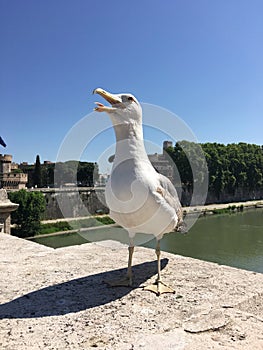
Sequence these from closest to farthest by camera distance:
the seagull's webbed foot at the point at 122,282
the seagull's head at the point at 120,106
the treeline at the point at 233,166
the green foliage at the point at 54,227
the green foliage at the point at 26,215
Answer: the seagull's head at the point at 120,106
the seagull's webbed foot at the point at 122,282
the green foliage at the point at 26,215
the green foliage at the point at 54,227
the treeline at the point at 233,166

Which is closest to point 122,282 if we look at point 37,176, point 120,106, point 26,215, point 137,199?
point 137,199

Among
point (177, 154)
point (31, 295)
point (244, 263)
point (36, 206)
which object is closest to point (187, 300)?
point (31, 295)

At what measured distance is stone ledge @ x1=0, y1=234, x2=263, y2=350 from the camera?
1.88 meters

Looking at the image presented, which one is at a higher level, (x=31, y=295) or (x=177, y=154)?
(x=177, y=154)

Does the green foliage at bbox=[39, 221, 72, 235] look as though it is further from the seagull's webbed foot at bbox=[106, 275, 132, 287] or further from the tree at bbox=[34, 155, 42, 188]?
the seagull's webbed foot at bbox=[106, 275, 132, 287]

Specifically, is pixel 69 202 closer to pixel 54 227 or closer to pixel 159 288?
pixel 54 227

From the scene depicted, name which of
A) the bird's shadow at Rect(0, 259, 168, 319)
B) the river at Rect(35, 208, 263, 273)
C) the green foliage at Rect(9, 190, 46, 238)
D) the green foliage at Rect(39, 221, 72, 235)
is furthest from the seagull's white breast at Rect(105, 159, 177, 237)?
the green foliage at Rect(39, 221, 72, 235)

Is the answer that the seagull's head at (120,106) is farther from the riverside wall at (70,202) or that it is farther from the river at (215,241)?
the riverside wall at (70,202)

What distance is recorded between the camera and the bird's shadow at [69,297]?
7.51ft

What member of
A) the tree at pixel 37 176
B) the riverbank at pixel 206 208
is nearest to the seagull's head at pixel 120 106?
the riverbank at pixel 206 208

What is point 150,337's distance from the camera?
6.23 feet

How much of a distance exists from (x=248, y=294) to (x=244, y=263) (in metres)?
11.8

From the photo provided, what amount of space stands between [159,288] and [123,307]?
410 millimetres

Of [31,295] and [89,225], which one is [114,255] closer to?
[31,295]
